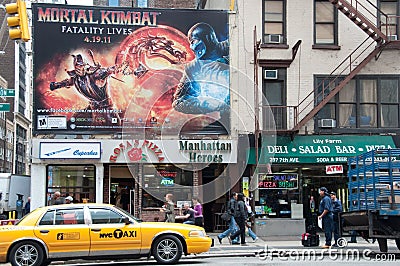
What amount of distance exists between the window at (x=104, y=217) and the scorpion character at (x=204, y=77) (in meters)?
9.85

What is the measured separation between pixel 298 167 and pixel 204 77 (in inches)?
195

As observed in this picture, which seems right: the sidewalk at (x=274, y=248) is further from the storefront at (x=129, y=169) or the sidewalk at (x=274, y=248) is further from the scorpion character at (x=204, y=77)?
the scorpion character at (x=204, y=77)

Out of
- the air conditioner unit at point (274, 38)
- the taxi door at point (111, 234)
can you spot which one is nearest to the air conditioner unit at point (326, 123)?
the air conditioner unit at point (274, 38)

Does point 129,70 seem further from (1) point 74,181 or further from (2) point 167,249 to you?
(2) point 167,249

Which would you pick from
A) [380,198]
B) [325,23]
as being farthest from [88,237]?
[325,23]

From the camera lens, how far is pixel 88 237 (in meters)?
13.5

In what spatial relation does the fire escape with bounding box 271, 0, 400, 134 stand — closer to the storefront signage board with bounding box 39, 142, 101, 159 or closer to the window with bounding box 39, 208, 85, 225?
the storefront signage board with bounding box 39, 142, 101, 159

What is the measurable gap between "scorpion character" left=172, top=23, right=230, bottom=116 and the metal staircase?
9.88ft

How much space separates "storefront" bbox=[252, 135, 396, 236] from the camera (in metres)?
22.9

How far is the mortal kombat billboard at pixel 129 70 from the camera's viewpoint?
22844mm

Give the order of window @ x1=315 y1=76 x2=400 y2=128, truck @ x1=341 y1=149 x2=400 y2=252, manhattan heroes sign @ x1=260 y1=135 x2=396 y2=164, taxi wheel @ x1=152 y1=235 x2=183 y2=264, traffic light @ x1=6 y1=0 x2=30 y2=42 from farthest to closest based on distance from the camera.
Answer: window @ x1=315 y1=76 x2=400 y2=128 < manhattan heroes sign @ x1=260 y1=135 x2=396 y2=164 < traffic light @ x1=6 y1=0 x2=30 y2=42 < truck @ x1=341 y1=149 x2=400 y2=252 < taxi wheel @ x1=152 y1=235 x2=183 y2=264

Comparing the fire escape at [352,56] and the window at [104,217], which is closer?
the window at [104,217]

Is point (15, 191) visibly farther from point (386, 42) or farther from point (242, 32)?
point (386, 42)

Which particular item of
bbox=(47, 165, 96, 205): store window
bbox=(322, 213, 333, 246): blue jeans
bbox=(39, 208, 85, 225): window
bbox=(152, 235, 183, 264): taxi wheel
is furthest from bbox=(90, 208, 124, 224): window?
bbox=(47, 165, 96, 205): store window
